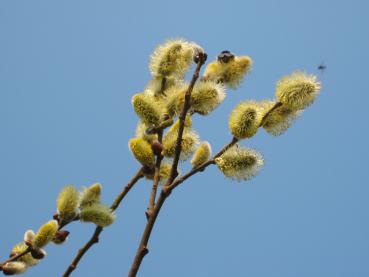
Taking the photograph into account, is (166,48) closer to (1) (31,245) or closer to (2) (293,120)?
(2) (293,120)

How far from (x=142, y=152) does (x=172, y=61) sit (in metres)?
0.36

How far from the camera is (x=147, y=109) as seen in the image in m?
1.48

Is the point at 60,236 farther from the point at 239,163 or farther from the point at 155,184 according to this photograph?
the point at 239,163

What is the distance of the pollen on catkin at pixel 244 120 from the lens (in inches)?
53.1

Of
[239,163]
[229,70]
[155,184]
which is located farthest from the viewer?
[229,70]

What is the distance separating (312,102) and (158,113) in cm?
49

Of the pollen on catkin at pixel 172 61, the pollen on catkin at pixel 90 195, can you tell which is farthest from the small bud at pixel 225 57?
the pollen on catkin at pixel 90 195

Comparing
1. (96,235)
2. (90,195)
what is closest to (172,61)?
(90,195)

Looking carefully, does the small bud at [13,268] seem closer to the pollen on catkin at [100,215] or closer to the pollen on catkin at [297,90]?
the pollen on catkin at [100,215]

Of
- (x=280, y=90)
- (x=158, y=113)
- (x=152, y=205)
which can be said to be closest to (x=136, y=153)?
(x=158, y=113)

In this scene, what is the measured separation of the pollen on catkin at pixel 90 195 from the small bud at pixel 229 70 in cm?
49

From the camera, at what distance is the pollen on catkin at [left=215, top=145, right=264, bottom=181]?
1.41 metres

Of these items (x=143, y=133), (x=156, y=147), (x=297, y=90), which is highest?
(x=297, y=90)

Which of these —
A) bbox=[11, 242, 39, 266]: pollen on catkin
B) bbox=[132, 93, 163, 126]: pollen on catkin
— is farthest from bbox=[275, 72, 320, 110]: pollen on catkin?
bbox=[11, 242, 39, 266]: pollen on catkin
